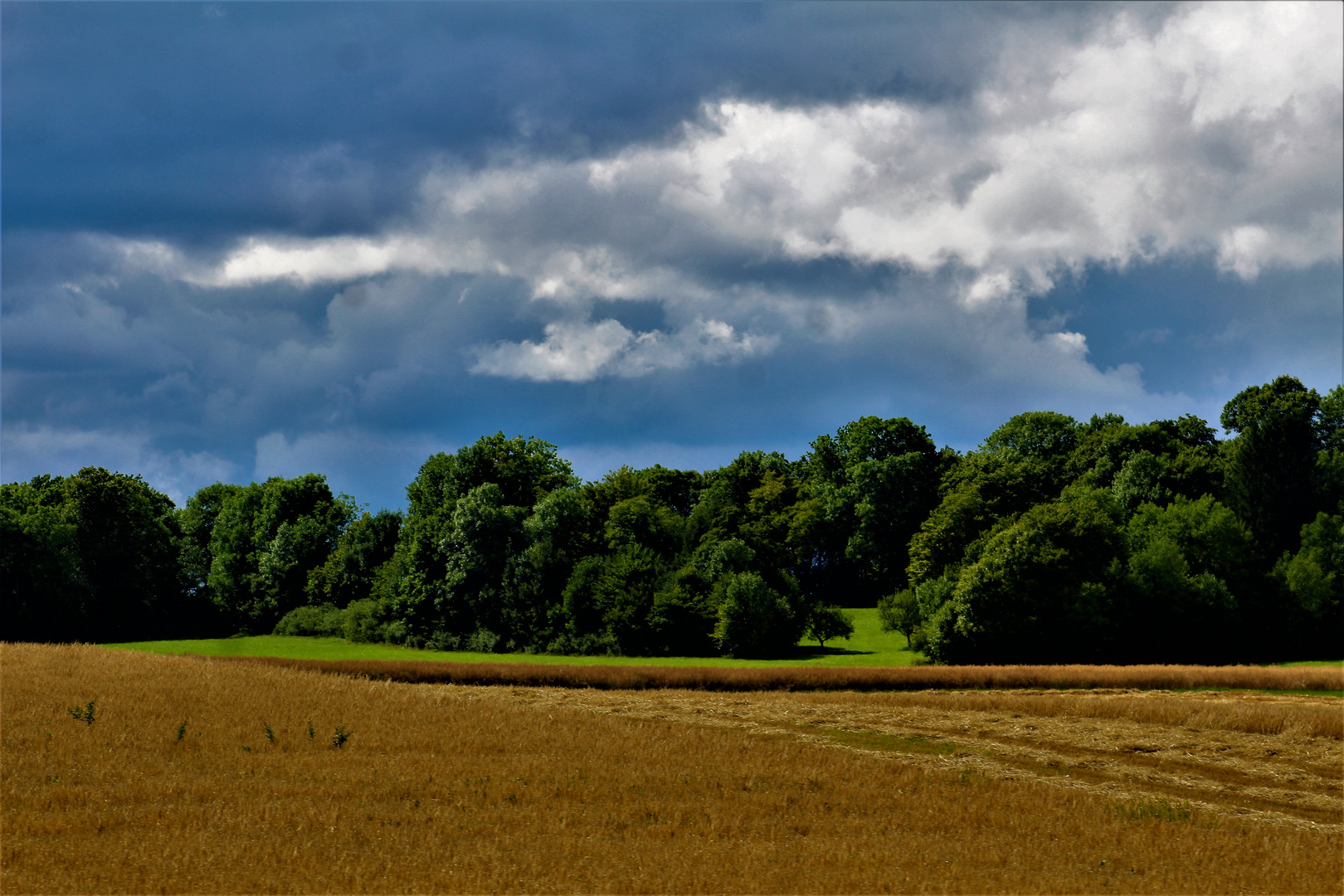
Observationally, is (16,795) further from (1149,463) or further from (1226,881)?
(1149,463)

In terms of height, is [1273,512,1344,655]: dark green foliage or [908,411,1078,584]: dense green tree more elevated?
[908,411,1078,584]: dense green tree

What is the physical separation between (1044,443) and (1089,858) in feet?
273

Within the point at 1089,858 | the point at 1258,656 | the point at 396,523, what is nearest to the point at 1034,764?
the point at 1089,858

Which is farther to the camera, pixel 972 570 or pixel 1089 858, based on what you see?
pixel 972 570

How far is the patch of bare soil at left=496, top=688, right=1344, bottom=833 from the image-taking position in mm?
21812

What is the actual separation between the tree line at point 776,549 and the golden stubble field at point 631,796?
1233 inches

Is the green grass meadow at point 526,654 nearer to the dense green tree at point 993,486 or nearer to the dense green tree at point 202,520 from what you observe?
the dense green tree at point 993,486

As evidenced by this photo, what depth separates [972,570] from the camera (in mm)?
60062

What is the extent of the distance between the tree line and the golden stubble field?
103 feet

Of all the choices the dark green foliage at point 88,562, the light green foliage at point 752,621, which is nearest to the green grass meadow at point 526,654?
the light green foliage at point 752,621

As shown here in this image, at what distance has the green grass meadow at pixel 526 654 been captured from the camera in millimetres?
61625

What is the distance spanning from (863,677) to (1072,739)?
19112mm

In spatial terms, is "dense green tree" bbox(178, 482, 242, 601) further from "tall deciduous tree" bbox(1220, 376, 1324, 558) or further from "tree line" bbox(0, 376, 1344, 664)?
"tall deciduous tree" bbox(1220, 376, 1324, 558)

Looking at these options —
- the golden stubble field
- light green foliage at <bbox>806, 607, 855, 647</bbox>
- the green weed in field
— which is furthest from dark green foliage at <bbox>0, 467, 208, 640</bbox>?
the green weed in field
